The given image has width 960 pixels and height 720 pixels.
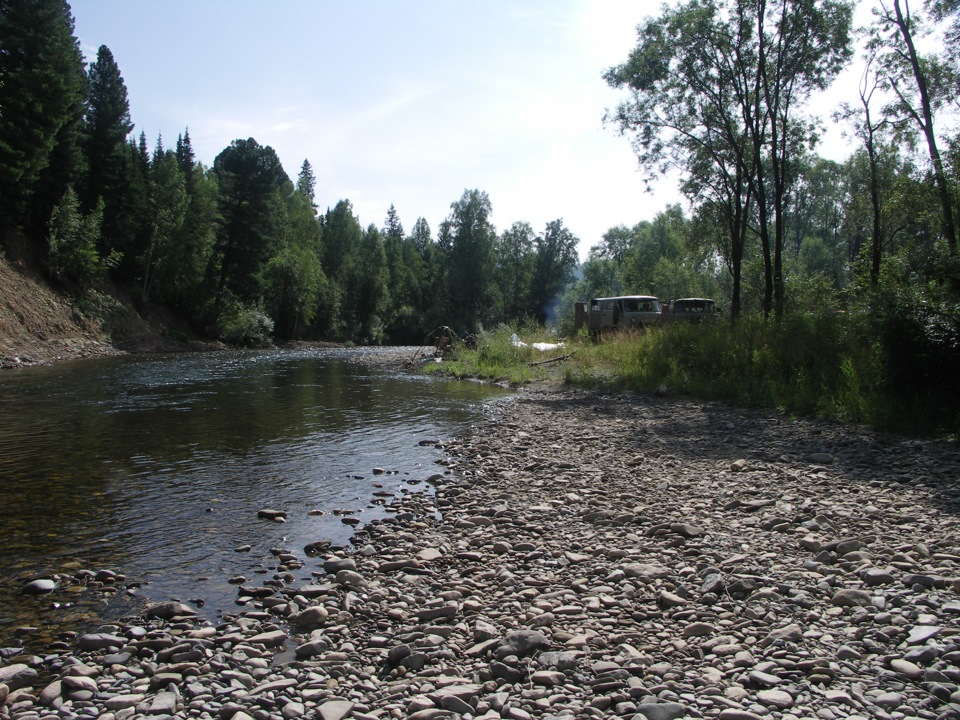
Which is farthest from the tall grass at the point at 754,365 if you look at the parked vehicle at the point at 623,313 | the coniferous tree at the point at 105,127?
the coniferous tree at the point at 105,127

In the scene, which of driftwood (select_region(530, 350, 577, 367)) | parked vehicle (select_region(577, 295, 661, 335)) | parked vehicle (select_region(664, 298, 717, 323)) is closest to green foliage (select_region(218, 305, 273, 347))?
parked vehicle (select_region(577, 295, 661, 335))

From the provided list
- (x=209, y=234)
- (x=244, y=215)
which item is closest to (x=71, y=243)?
(x=209, y=234)

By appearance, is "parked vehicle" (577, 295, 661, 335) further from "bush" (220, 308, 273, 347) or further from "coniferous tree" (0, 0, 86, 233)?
"coniferous tree" (0, 0, 86, 233)

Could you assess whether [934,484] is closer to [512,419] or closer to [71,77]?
[512,419]

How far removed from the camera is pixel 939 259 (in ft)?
53.1

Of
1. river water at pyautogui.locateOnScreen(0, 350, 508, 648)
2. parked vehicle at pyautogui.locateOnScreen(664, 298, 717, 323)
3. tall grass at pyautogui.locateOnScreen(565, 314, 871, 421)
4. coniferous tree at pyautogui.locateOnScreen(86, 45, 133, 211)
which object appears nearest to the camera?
river water at pyautogui.locateOnScreen(0, 350, 508, 648)

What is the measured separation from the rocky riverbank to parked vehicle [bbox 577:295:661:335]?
26314 mm

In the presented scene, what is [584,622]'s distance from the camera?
468cm

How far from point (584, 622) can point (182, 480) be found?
731cm

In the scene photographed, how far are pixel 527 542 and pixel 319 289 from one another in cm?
7165

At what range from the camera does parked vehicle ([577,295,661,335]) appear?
113 feet

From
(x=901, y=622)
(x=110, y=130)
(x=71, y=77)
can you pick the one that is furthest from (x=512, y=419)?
(x=110, y=130)

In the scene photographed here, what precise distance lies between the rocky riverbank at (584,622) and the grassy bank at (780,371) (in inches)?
188

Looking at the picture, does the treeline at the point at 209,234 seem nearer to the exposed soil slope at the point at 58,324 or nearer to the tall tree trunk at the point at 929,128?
the exposed soil slope at the point at 58,324
